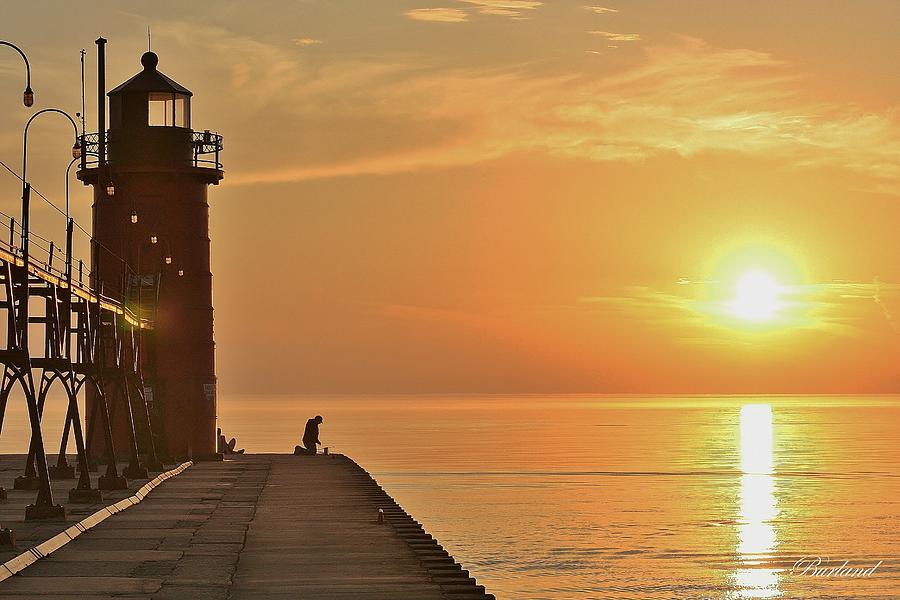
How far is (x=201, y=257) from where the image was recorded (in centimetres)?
5091

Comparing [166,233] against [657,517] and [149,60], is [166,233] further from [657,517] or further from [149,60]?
[657,517]

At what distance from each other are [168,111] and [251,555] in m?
31.3

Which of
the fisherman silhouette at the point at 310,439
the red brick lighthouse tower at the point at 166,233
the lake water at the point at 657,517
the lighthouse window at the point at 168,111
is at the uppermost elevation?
the lighthouse window at the point at 168,111

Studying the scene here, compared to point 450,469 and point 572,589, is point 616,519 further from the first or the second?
point 450,469

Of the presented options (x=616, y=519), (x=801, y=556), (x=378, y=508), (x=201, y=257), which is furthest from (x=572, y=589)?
(x=201, y=257)

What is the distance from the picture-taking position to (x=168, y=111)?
168 ft

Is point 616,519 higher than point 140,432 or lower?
lower

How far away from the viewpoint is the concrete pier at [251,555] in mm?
19062

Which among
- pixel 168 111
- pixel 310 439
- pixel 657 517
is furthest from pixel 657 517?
pixel 168 111

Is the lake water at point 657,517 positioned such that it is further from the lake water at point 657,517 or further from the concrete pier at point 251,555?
the concrete pier at point 251,555

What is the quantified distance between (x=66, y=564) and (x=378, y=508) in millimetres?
11839

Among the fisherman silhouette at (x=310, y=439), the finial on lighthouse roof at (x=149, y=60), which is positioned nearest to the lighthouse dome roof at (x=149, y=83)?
the finial on lighthouse roof at (x=149, y=60)

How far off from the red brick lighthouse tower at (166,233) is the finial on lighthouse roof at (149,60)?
45 cm

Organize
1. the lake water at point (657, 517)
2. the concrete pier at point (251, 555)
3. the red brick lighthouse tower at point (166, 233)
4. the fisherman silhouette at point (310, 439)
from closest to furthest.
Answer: the concrete pier at point (251, 555)
the lake water at point (657, 517)
the red brick lighthouse tower at point (166, 233)
the fisherman silhouette at point (310, 439)
